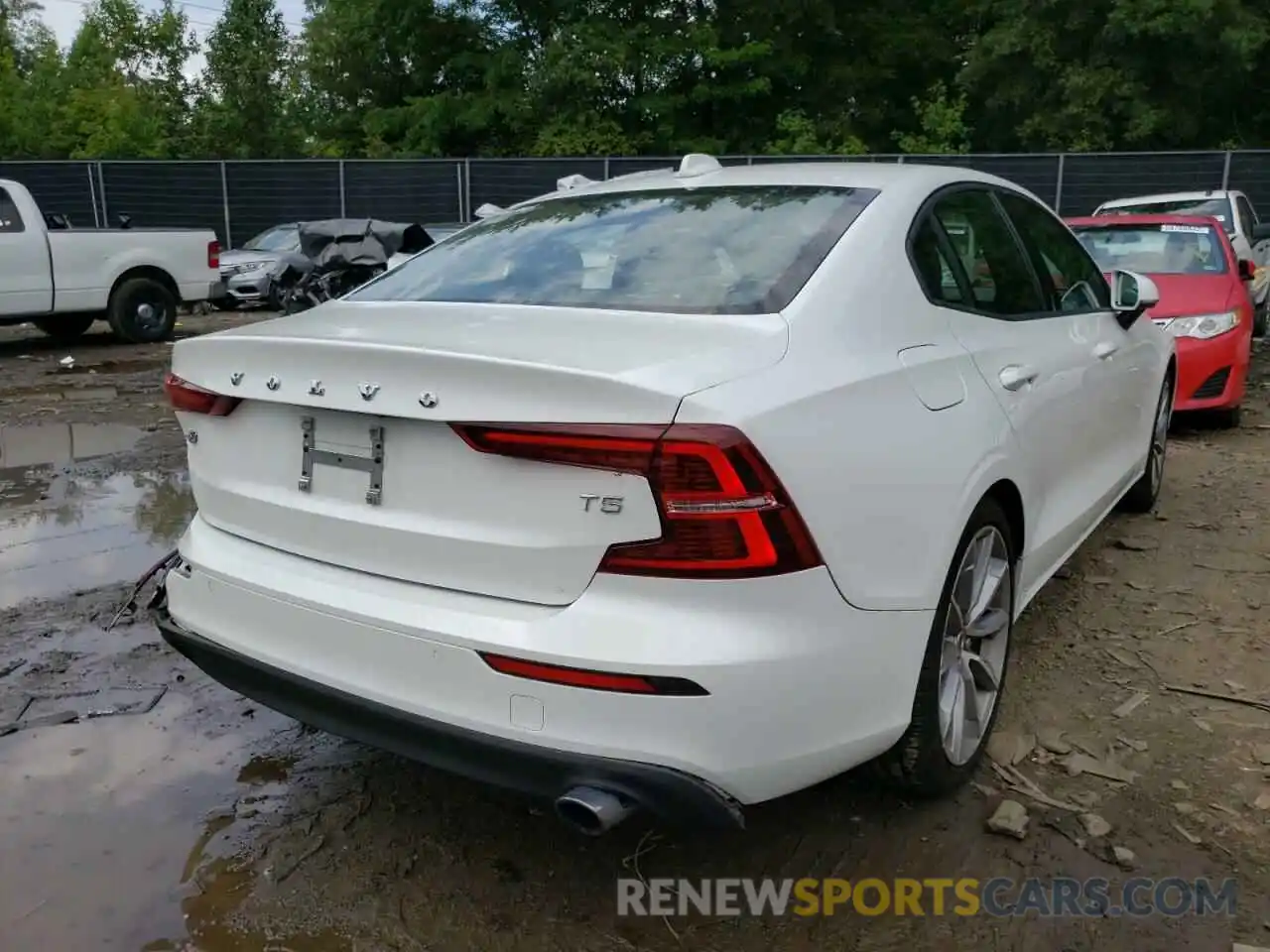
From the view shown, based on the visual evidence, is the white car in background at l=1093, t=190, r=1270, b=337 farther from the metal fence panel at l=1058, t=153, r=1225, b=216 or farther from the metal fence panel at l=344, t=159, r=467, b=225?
the metal fence panel at l=344, t=159, r=467, b=225

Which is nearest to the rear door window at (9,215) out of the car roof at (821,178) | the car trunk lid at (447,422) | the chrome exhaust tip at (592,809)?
the car roof at (821,178)

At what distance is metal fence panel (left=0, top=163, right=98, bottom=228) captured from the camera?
21.3 meters

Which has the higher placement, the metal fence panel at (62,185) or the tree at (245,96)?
the tree at (245,96)

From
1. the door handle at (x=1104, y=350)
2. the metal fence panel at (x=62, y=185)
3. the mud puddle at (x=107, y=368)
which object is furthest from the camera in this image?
the metal fence panel at (x=62, y=185)

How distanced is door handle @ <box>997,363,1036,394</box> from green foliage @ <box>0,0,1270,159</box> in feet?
74.6

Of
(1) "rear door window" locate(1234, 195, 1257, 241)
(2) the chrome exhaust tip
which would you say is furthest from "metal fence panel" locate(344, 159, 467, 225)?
→ (2) the chrome exhaust tip

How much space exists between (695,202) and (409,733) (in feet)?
5.53

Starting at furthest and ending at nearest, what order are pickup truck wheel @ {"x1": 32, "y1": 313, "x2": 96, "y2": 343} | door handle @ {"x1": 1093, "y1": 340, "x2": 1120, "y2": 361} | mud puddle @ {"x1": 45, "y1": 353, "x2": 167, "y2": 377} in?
pickup truck wheel @ {"x1": 32, "y1": 313, "x2": 96, "y2": 343} < mud puddle @ {"x1": 45, "y1": 353, "x2": 167, "y2": 377} < door handle @ {"x1": 1093, "y1": 340, "x2": 1120, "y2": 361}

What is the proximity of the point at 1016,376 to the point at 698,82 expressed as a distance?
26897 millimetres

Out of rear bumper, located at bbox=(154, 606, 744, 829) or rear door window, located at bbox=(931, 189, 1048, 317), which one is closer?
rear bumper, located at bbox=(154, 606, 744, 829)

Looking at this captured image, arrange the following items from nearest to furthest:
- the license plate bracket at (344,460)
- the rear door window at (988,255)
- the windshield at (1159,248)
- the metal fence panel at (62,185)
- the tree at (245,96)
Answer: the license plate bracket at (344,460) < the rear door window at (988,255) < the windshield at (1159,248) < the metal fence panel at (62,185) < the tree at (245,96)

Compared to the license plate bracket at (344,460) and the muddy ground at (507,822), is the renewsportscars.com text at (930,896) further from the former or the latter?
the license plate bracket at (344,460)

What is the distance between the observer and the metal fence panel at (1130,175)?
19188 millimetres

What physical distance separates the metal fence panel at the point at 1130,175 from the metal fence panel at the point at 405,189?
11.1 meters
